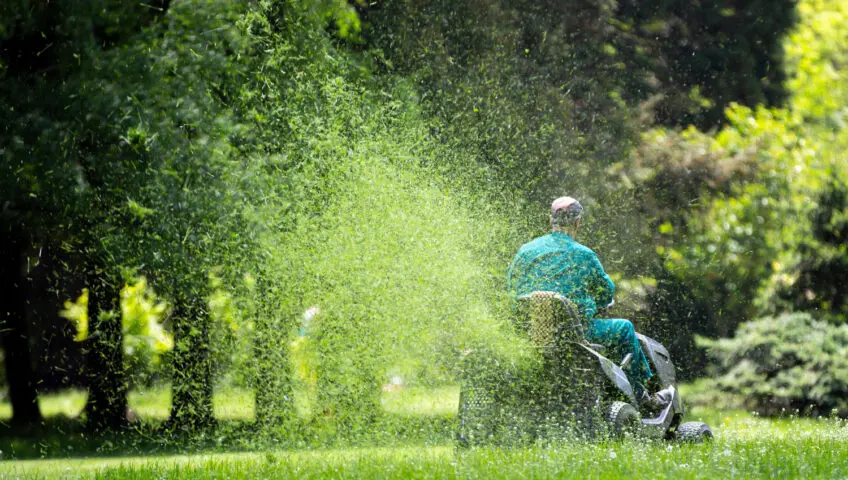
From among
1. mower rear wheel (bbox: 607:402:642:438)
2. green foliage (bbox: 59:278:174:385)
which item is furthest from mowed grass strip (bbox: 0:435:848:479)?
green foliage (bbox: 59:278:174:385)

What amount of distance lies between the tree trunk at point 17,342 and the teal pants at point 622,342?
9691 millimetres

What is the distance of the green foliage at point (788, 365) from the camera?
13391 millimetres

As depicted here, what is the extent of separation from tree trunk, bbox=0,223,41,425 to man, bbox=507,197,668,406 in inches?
371

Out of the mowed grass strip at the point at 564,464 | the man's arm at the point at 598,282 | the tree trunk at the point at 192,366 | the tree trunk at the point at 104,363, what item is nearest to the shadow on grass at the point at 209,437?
the tree trunk at the point at 192,366

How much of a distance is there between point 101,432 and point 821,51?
13980 mm

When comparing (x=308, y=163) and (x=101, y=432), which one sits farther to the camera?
(x=101, y=432)

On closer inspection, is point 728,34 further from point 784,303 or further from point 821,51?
point 784,303

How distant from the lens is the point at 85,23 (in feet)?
35.0

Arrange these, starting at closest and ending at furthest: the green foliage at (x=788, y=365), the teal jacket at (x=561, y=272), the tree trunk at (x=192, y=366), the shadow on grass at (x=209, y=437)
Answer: the teal jacket at (x=561, y=272) → the shadow on grass at (x=209, y=437) → the tree trunk at (x=192, y=366) → the green foliage at (x=788, y=365)

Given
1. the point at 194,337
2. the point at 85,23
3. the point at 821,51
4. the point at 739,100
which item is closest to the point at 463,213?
the point at 194,337

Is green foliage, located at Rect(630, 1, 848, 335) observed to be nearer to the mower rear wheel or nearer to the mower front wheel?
the mower front wheel

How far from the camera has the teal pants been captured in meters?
8.17

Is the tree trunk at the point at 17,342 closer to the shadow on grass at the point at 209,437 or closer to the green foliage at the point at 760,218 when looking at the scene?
the shadow on grass at the point at 209,437

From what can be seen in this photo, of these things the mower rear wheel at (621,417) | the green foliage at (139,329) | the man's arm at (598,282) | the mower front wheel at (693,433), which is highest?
the man's arm at (598,282)
